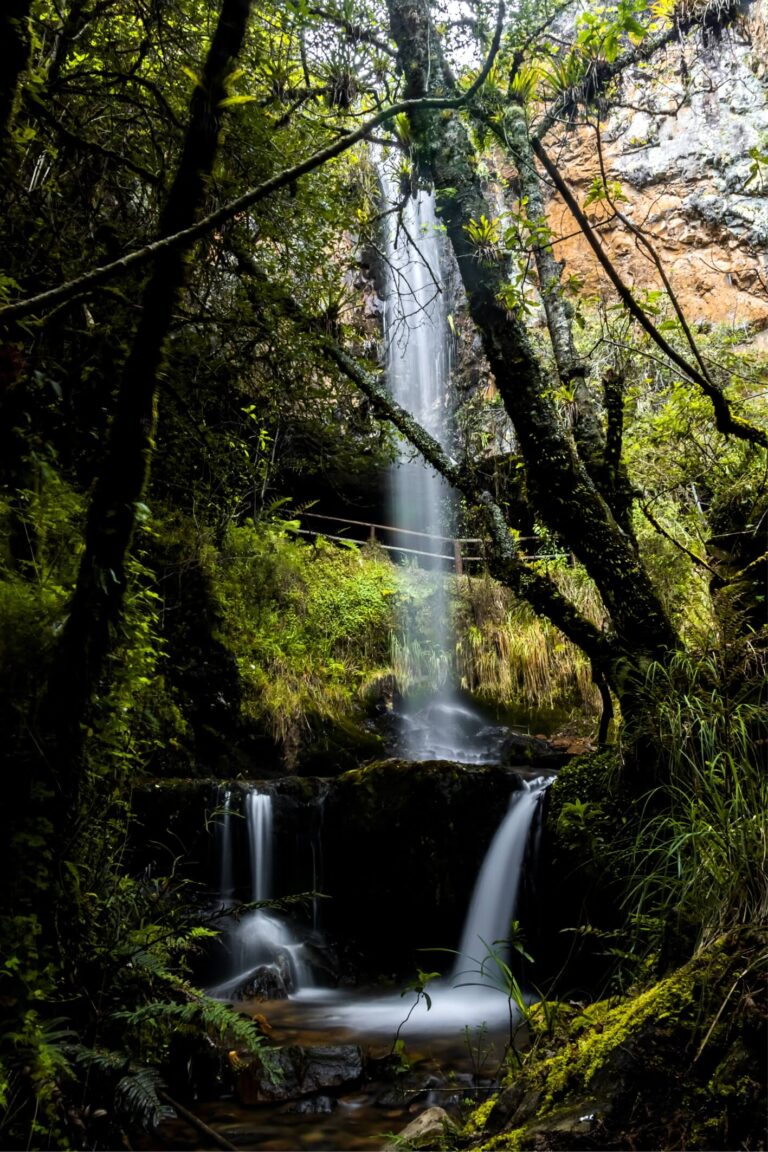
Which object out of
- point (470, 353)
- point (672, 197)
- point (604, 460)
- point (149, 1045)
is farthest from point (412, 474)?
point (149, 1045)

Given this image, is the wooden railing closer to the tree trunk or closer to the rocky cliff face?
the rocky cliff face

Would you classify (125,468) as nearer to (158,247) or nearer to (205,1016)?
(158,247)

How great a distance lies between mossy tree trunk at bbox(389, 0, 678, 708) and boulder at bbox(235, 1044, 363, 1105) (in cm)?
228

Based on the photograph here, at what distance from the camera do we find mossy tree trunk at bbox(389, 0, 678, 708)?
Answer: 11.8 ft

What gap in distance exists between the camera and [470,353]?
14.4 m

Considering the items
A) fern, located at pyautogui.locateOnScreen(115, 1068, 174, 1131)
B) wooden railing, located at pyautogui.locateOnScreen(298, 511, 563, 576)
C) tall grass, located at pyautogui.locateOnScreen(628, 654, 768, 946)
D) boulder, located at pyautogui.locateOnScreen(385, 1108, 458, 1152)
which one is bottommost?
boulder, located at pyautogui.locateOnScreen(385, 1108, 458, 1152)

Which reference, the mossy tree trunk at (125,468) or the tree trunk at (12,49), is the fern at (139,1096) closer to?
the mossy tree trunk at (125,468)

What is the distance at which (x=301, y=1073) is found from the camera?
10.9ft

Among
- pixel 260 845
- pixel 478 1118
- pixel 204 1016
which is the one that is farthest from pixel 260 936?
pixel 478 1118

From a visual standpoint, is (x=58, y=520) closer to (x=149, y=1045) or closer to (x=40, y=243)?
(x=40, y=243)

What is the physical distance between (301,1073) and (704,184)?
15.9 metres

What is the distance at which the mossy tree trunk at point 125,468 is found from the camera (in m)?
1.70

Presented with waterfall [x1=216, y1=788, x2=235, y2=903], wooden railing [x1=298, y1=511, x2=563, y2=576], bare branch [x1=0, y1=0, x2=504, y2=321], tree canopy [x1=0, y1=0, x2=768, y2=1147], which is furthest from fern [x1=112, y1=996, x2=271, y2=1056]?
wooden railing [x1=298, y1=511, x2=563, y2=576]

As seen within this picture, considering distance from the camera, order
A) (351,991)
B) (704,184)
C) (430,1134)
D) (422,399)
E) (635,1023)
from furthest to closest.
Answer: (422,399) → (704,184) → (351,991) → (430,1134) → (635,1023)
